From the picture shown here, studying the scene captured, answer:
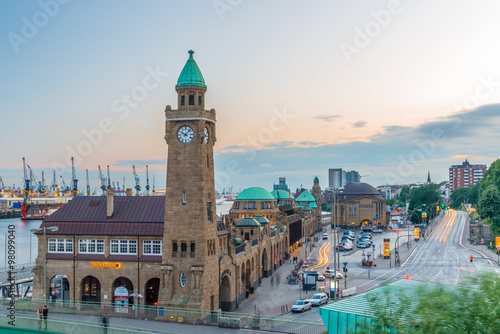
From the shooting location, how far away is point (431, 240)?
13575 centimetres

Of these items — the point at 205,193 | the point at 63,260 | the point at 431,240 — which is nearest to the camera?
the point at 205,193

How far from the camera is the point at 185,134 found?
55281mm

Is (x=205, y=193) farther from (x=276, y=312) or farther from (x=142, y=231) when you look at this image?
(x=276, y=312)

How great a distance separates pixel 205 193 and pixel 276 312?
16855mm

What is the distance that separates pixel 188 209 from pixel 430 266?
2239 inches

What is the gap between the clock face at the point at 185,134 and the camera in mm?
55156

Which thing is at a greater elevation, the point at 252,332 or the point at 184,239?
the point at 184,239

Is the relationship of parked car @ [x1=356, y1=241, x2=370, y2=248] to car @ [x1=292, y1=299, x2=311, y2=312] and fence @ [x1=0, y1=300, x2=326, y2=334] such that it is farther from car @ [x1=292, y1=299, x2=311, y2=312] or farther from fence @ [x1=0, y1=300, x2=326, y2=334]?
fence @ [x1=0, y1=300, x2=326, y2=334]

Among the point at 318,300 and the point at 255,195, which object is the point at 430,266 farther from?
the point at 255,195

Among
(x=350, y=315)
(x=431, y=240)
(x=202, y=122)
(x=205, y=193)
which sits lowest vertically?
(x=431, y=240)

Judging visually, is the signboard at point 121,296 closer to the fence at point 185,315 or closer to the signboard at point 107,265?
the fence at point 185,315

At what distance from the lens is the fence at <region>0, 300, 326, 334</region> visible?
45.1m

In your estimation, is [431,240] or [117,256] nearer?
[117,256]

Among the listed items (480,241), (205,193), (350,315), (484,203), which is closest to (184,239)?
(205,193)
